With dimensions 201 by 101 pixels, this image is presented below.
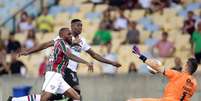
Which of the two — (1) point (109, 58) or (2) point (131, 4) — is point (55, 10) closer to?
(2) point (131, 4)

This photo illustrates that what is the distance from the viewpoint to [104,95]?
728 inches

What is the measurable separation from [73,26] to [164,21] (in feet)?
23.6

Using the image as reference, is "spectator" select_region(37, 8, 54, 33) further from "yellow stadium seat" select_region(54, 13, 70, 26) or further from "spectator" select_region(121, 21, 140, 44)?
"spectator" select_region(121, 21, 140, 44)

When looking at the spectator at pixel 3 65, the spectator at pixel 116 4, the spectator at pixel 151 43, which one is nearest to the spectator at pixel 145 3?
the spectator at pixel 116 4

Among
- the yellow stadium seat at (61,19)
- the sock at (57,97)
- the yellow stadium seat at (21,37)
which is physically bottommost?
the sock at (57,97)

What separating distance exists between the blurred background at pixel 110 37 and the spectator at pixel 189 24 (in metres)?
0.02

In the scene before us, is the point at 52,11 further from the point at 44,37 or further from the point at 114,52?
the point at 114,52

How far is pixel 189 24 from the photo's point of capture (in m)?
20.9

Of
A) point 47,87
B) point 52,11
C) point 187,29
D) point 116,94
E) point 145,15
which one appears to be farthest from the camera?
point 52,11

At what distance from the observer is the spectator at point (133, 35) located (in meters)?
21.3

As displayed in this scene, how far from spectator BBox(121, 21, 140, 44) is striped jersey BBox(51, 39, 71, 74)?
6902 millimetres

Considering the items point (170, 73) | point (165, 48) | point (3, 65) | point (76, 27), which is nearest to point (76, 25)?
point (76, 27)

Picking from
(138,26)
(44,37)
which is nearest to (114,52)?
(138,26)

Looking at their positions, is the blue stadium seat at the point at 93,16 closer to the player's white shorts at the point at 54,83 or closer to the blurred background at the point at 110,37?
the blurred background at the point at 110,37
